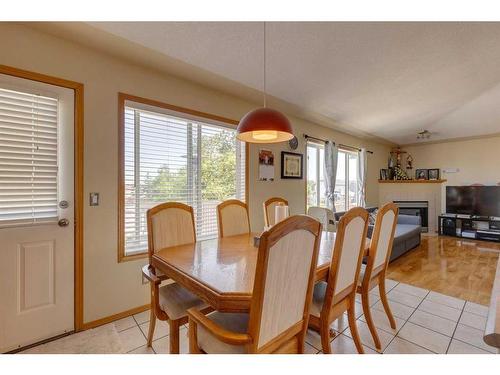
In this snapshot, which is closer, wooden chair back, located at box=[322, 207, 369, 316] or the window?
wooden chair back, located at box=[322, 207, 369, 316]

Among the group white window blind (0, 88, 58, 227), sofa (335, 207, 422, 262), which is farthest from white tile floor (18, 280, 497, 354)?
sofa (335, 207, 422, 262)

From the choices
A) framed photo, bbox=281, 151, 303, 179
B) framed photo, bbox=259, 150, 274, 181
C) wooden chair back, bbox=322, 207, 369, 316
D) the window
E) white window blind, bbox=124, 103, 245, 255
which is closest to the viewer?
wooden chair back, bbox=322, 207, 369, 316

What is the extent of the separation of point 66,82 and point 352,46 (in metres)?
2.40

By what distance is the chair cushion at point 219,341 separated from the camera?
1126 millimetres

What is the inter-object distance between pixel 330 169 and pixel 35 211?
414 centimetres

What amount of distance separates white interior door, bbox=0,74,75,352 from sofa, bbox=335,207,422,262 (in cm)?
354

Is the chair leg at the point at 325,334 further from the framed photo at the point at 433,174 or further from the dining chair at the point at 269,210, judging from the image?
the framed photo at the point at 433,174

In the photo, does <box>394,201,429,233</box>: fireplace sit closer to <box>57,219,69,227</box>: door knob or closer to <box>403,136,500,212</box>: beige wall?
<box>403,136,500,212</box>: beige wall

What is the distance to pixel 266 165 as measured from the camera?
346cm

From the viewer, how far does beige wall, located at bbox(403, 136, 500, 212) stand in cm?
551

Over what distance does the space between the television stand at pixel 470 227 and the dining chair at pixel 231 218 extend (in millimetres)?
5527
